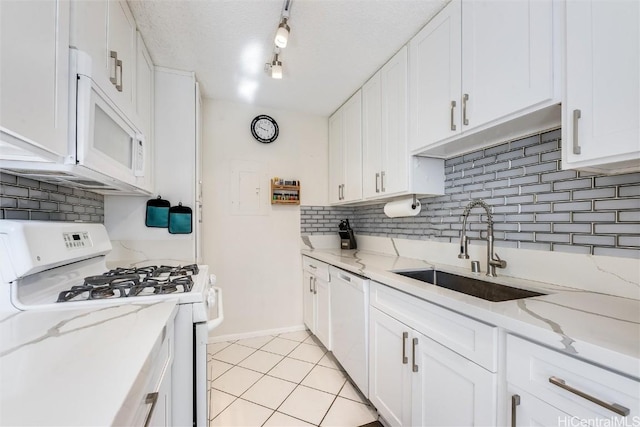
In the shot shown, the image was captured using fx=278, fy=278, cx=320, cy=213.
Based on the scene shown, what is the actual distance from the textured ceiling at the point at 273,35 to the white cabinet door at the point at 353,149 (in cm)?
18

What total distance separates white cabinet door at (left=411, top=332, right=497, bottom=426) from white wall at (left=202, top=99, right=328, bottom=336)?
1.81 metres

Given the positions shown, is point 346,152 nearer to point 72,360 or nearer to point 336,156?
point 336,156

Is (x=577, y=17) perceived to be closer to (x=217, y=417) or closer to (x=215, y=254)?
(x=217, y=417)

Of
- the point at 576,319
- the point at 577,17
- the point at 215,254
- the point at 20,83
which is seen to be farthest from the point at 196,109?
the point at 576,319

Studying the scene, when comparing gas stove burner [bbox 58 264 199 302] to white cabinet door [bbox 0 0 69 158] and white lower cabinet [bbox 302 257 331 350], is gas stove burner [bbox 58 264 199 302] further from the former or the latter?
white lower cabinet [bbox 302 257 331 350]

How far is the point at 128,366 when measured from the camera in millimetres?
542

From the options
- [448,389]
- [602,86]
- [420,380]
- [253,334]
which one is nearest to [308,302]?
[253,334]

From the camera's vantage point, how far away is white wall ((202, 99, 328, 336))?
2660mm

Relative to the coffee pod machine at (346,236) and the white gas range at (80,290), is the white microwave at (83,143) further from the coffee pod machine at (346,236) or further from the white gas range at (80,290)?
the coffee pod machine at (346,236)

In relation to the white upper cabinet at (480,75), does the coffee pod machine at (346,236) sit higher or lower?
lower

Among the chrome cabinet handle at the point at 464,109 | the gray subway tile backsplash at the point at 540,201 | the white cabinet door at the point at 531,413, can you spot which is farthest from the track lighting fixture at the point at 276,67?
the white cabinet door at the point at 531,413

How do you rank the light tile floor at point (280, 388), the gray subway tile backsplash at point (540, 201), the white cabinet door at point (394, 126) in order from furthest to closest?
the white cabinet door at point (394, 126), the light tile floor at point (280, 388), the gray subway tile backsplash at point (540, 201)

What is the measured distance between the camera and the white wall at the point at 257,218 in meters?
2.66

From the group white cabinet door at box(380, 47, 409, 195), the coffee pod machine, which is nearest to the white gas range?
white cabinet door at box(380, 47, 409, 195)
